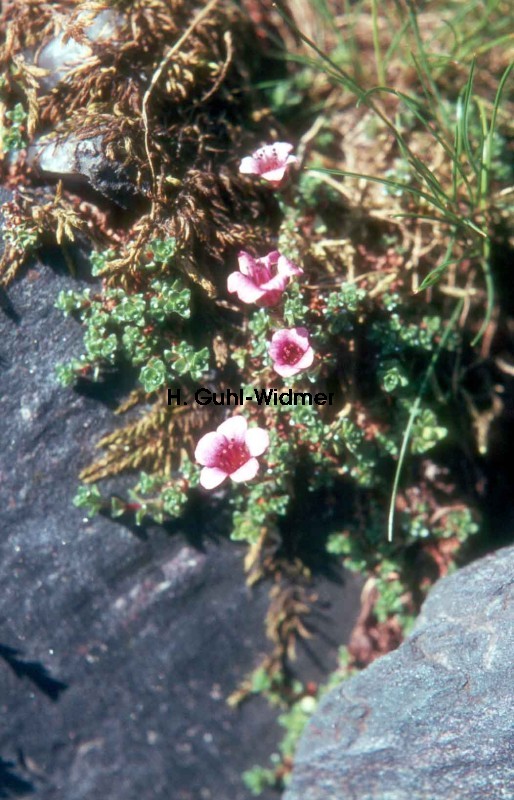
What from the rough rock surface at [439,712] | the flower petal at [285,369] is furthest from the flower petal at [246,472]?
the rough rock surface at [439,712]

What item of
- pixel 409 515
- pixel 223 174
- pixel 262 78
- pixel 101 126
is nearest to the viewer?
pixel 101 126

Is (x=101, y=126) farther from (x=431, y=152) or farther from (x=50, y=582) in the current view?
(x=50, y=582)

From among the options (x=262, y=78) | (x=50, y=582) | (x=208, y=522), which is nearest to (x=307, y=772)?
(x=208, y=522)

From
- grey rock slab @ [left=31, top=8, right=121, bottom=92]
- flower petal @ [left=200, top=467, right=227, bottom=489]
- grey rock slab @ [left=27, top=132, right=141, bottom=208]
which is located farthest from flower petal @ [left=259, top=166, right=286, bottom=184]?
flower petal @ [left=200, top=467, right=227, bottom=489]

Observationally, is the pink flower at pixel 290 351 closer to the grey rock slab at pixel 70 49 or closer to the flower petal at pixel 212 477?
the flower petal at pixel 212 477

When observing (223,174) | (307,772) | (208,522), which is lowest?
(307,772)
